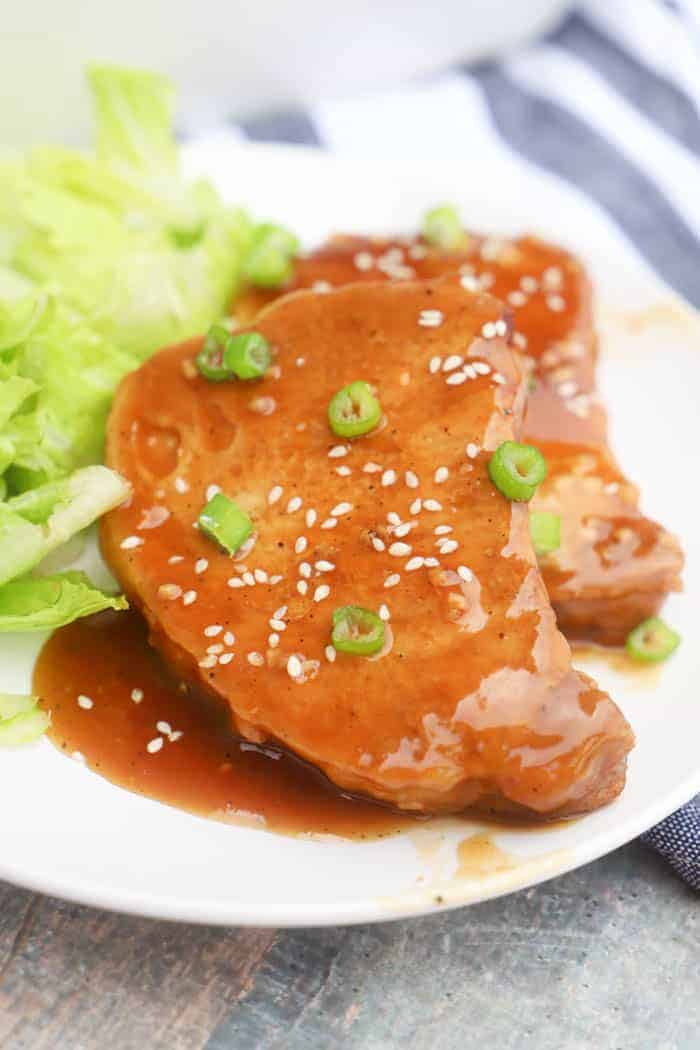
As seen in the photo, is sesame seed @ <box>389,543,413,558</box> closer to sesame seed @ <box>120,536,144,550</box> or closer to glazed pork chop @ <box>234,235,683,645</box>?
glazed pork chop @ <box>234,235,683,645</box>

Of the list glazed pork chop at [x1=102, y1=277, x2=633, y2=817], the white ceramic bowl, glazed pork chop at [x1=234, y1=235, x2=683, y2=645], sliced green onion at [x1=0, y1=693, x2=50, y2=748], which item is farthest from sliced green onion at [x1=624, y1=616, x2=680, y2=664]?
the white ceramic bowl

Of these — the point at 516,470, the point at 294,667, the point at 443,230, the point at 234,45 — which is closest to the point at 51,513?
the point at 294,667

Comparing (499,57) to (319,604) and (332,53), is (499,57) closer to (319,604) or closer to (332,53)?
(332,53)

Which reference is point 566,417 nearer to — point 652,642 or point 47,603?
point 652,642

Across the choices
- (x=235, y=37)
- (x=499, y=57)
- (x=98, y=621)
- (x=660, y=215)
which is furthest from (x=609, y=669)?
(x=499, y=57)

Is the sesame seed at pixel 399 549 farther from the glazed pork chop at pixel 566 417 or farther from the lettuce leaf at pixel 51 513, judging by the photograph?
the lettuce leaf at pixel 51 513
